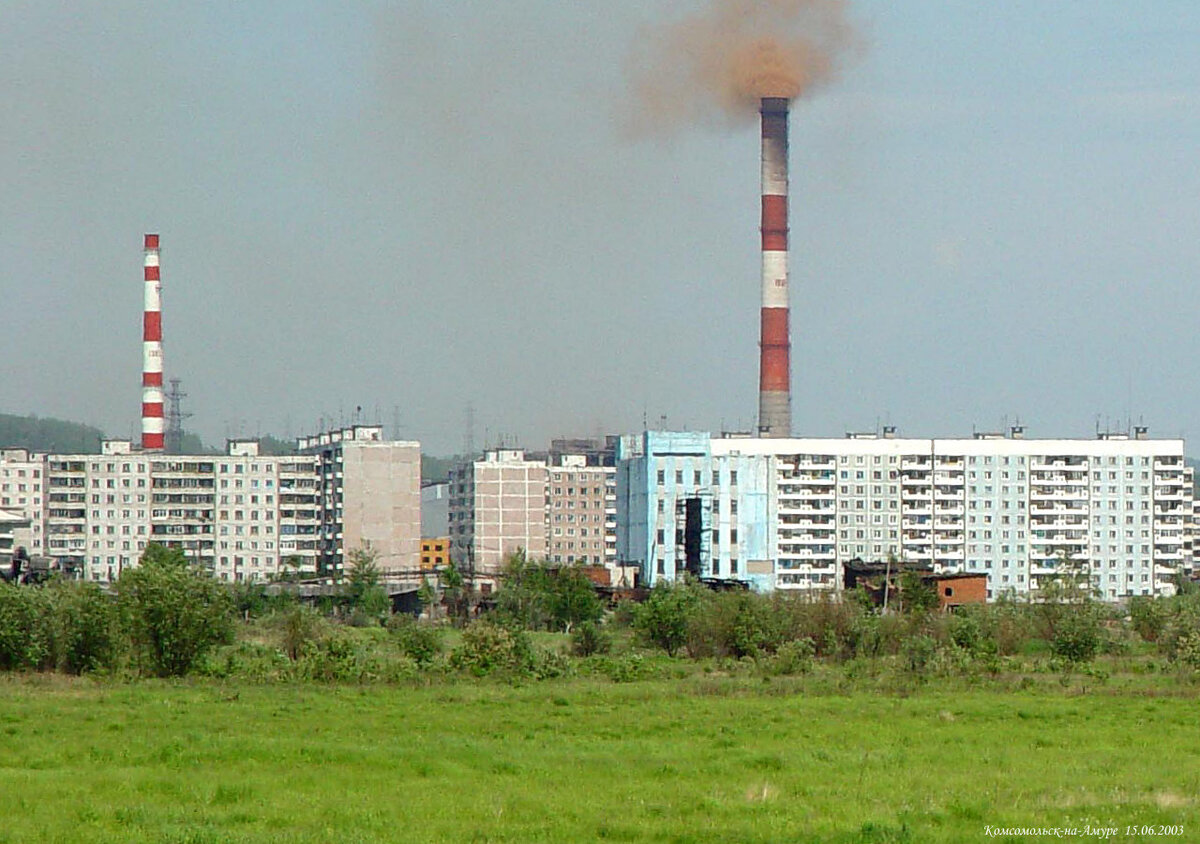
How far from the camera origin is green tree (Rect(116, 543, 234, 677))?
1592 inches

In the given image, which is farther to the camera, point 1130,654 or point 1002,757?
point 1130,654

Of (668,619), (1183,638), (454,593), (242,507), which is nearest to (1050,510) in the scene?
(454,593)

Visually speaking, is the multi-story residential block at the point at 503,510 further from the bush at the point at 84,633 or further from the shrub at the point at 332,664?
the shrub at the point at 332,664

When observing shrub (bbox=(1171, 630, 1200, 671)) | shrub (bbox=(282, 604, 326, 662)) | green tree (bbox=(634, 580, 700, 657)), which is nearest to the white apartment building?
green tree (bbox=(634, 580, 700, 657))

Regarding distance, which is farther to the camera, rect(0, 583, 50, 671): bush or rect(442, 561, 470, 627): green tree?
rect(442, 561, 470, 627): green tree

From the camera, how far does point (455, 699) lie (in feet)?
109

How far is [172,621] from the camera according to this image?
40531 mm

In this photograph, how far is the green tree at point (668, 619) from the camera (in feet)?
172

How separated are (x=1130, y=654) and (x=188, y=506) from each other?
2990 inches

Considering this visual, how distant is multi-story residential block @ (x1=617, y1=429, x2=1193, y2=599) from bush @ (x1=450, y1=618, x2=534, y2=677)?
62.5 meters

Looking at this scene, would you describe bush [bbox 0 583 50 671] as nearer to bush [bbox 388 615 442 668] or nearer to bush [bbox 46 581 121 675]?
bush [bbox 46 581 121 675]

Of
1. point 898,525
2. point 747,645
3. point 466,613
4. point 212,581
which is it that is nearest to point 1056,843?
point 212,581

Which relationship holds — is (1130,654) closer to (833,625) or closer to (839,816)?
(833,625)

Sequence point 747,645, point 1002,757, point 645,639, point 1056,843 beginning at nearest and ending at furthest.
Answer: point 1056,843 < point 1002,757 < point 747,645 < point 645,639
